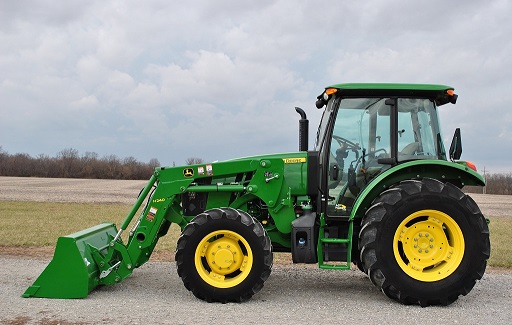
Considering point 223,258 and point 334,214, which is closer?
point 223,258

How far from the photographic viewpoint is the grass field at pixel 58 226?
11.7m

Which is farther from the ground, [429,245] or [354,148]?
[354,148]

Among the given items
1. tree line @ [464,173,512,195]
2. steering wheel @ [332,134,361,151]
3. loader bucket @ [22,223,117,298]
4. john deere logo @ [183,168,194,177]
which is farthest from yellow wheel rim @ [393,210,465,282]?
tree line @ [464,173,512,195]

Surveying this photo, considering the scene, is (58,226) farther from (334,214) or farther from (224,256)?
(334,214)

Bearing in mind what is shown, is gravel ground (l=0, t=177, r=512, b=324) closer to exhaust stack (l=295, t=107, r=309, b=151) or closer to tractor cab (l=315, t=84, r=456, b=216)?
tractor cab (l=315, t=84, r=456, b=216)

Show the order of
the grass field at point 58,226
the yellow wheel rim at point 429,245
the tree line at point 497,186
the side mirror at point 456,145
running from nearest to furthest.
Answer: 1. the yellow wheel rim at point 429,245
2. the side mirror at point 456,145
3. the grass field at point 58,226
4. the tree line at point 497,186

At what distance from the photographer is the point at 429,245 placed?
6.61 meters

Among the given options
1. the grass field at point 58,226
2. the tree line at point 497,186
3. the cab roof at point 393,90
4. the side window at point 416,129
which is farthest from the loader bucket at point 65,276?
the tree line at point 497,186

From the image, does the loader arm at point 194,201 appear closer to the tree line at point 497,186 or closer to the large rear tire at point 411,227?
the large rear tire at point 411,227

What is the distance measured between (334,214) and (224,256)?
1523 mm

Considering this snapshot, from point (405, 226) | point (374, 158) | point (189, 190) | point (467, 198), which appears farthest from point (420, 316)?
point (189, 190)

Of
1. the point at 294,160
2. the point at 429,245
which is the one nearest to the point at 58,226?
the point at 294,160

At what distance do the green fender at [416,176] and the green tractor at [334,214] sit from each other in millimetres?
14

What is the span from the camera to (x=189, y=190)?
23.2 feet
